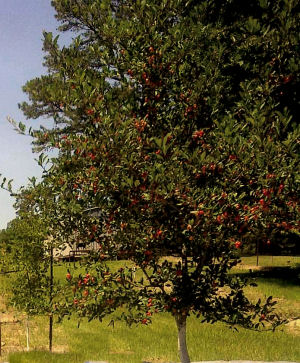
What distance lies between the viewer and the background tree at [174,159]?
23.0ft

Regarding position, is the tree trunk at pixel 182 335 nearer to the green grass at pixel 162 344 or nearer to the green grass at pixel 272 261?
the green grass at pixel 162 344

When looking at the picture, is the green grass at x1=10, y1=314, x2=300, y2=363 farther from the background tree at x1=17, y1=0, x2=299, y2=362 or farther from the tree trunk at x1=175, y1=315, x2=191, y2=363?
the background tree at x1=17, y1=0, x2=299, y2=362

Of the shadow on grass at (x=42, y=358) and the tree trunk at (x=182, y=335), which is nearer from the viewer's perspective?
the tree trunk at (x=182, y=335)

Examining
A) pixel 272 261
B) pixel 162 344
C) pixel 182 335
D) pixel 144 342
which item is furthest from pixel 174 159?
pixel 272 261

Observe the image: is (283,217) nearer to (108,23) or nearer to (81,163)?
(81,163)

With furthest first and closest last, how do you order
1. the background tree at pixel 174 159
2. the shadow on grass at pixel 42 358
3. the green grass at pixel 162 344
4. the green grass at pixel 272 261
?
the green grass at pixel 272 261 → the green grass at pixel 162 344 → the shadow on grass at pixel 42 358 → the background tree at pixel 174 159

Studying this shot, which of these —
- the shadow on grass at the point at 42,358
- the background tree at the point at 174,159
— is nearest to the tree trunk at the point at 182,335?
A: the background tree at the point at 174,159

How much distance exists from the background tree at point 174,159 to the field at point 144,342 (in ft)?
25.0

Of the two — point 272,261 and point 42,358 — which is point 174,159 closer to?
point 42,358

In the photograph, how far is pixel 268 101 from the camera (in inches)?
304

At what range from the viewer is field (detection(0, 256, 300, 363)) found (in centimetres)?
1594

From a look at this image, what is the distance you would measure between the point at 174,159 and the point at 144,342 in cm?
1384

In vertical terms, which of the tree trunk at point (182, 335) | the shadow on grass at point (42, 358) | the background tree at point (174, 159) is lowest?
the shadow on grass at point (42, 358)

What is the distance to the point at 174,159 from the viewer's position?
693 cm
